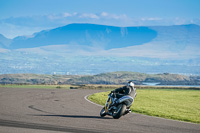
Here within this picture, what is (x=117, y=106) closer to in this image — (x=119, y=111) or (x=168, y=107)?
(x=119, y=111)

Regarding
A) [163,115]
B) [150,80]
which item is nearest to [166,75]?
[150,80]

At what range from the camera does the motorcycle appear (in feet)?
61.8

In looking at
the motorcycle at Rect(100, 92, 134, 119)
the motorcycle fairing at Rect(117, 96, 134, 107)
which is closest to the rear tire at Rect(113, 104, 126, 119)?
the motorcycle at Rect(100, 92, 134, 119)

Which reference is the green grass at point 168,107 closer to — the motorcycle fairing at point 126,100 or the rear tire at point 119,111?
the motorcycle fairing at point 126,100

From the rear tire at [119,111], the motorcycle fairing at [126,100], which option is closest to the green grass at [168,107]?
the motorcycle fairing at [126,100]

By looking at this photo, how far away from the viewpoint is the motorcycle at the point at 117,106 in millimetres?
18844

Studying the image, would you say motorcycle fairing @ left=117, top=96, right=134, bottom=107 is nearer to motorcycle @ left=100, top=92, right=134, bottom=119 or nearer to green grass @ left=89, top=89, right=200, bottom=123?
motorcycle @ left=100, top=92, right=134, bottom=119

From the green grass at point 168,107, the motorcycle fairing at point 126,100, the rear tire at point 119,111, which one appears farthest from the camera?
the green grass at point 168,107

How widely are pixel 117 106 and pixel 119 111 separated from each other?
395 millimetres

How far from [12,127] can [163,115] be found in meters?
9.32

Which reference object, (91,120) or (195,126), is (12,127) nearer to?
(91,120)

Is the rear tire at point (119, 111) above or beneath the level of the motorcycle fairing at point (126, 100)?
beneath

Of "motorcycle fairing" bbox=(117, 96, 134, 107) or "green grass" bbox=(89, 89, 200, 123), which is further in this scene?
"green grass" bbox=(89, 89, 200, 123)

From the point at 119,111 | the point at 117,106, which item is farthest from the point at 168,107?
the point at 119,111
